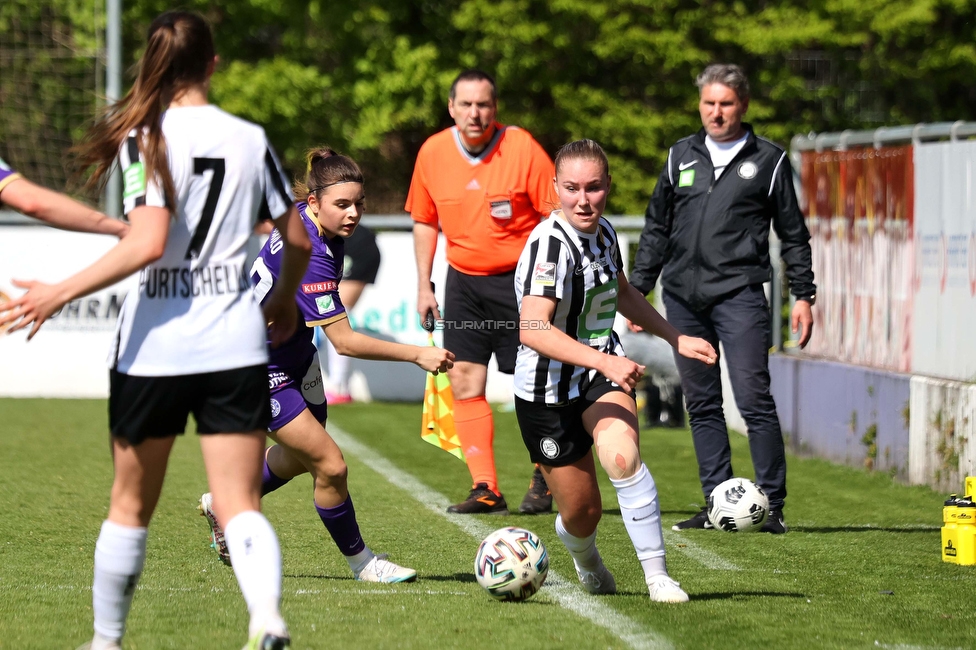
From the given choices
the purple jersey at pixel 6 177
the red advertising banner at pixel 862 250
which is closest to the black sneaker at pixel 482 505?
the red advertising banner at pixel 862 250

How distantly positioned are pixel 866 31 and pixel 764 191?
14297 millimetres

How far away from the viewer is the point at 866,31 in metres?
20.3

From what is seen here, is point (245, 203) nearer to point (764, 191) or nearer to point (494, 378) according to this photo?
point (764, 191)

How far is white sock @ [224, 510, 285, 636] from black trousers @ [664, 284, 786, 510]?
3.66 m

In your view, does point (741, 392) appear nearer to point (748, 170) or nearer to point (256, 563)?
point (748, 170)

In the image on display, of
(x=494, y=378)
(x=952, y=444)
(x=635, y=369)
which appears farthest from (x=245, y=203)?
(x=494, y=378)

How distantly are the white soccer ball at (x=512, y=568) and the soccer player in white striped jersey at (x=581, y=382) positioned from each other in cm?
19

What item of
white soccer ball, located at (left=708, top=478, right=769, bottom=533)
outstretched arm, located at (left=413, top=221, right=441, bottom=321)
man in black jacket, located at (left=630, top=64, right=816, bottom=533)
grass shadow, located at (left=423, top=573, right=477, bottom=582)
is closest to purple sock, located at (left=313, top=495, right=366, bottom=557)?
grass shadow, located at (left=423, top=573, right=477, bottom=582)

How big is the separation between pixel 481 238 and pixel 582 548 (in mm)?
2724

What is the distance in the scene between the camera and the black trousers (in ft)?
23.1

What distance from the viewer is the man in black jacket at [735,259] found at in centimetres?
705

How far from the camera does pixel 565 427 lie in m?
5.07

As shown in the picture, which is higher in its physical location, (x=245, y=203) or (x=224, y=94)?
(x=224, y=94)

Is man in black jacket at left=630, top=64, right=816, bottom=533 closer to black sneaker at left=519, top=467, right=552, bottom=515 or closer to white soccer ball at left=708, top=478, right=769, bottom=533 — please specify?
white soccer ball at left=708, top=478, right=769, bottom=533
